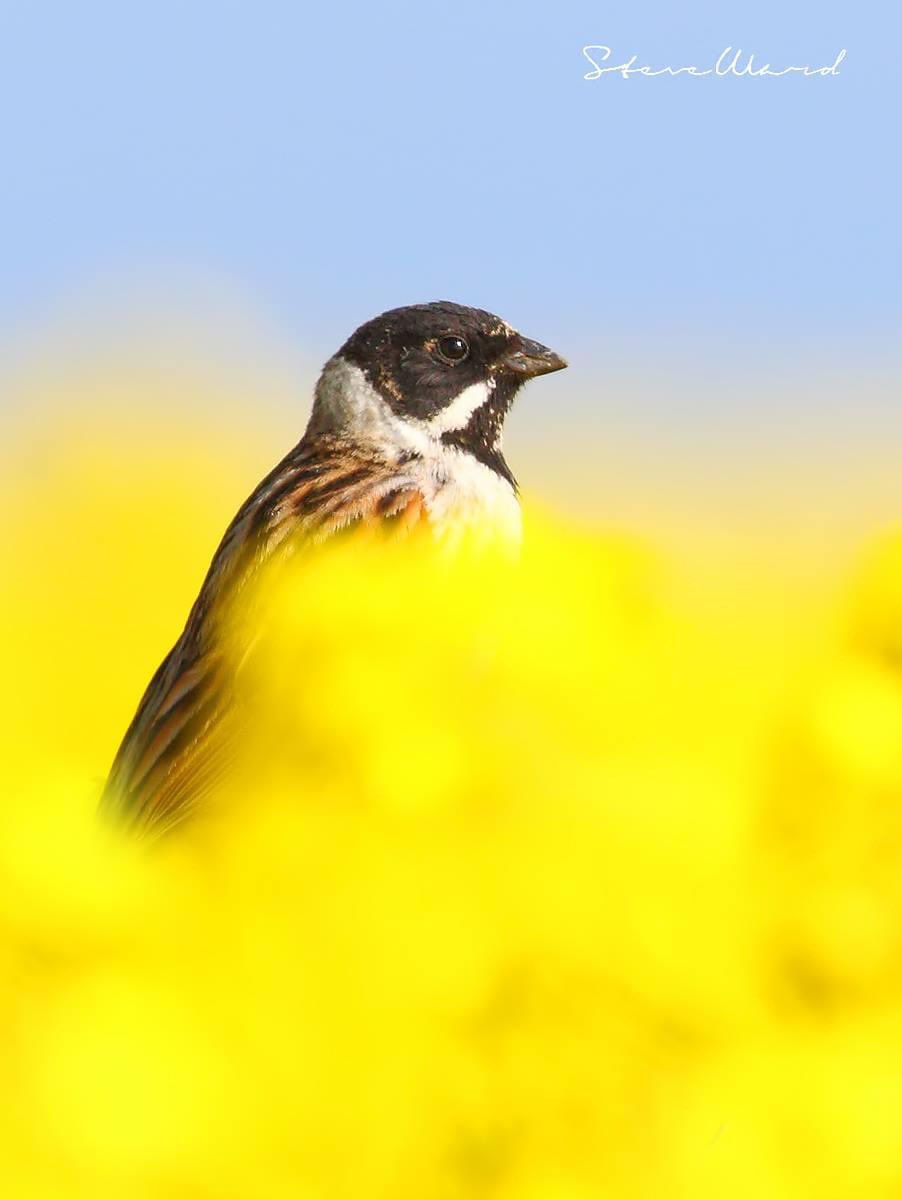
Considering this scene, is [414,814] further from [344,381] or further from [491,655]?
[344,381]

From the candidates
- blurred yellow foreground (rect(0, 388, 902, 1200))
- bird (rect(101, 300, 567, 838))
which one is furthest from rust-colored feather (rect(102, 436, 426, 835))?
blurred yellow foreground (rect(0, 388, 902, 1200))

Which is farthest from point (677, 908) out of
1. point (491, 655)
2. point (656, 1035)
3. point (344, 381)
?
point (344, 381)

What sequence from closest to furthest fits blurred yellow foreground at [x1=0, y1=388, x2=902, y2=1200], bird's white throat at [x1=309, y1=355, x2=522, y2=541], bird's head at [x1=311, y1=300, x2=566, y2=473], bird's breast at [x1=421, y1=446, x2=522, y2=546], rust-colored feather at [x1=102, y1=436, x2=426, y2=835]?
blurred yellow foreground at [x1=0, y1=388, x2=902, y2=1200]
rust-colored feather at [x1=102, y1=436, x2=426, y2=835]
bird's breast at [x1=421, y1=446, x2=522, y2=546]
bird's white throat at [x1=309, y1=355, x2=522, y2=541]
bird's head at [x1=311, y1=300, x2=566, y2=473]

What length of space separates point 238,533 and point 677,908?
200 centimetres

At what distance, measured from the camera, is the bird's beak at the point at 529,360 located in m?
3.08

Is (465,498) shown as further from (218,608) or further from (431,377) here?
(218,608)

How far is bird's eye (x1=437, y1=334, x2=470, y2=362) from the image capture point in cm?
304

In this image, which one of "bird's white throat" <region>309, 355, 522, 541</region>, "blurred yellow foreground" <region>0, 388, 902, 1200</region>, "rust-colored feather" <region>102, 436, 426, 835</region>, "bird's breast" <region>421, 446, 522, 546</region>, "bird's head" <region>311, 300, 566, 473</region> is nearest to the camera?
"blurred yellow foreground" <region>0, 388, 902, 1200</region>

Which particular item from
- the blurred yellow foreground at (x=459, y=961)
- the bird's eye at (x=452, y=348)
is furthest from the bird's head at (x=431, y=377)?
the blurred yellow foreground at (x=459, y=961)

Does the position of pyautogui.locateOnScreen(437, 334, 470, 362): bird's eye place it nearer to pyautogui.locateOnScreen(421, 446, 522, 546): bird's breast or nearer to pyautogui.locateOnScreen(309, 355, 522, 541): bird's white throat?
pyautogui.locateOnScreen(309, 355, 522, 541): bird's white throat

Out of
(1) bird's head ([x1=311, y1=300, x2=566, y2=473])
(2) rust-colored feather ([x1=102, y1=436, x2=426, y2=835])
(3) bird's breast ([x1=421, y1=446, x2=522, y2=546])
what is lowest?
(2) rust-colored feather ([x1=102, y1=436, x2=426, y2=835])

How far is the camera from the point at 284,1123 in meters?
0.95

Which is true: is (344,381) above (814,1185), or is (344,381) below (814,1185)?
above

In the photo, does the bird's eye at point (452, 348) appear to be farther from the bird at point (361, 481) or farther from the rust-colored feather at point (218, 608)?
the rust-colored feather at point (218, 608)
